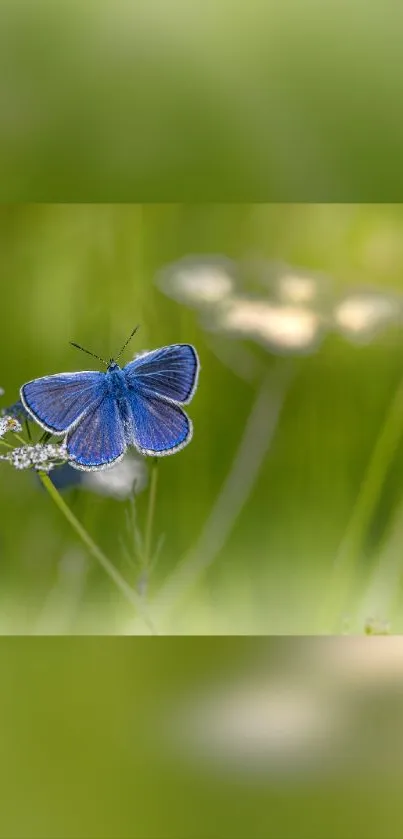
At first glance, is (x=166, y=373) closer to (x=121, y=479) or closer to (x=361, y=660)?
(x=121, y=479)

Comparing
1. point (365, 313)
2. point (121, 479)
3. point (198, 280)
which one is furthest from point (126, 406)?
point (365, 313)

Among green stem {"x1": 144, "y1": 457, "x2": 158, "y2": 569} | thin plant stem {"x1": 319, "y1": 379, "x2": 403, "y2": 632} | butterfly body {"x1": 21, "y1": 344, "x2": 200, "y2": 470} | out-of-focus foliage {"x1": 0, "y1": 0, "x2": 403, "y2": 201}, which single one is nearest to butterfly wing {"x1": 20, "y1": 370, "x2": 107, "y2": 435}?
butterfly body {"x1": 21, "y1": 344, "x2": 200, "y2": 470}

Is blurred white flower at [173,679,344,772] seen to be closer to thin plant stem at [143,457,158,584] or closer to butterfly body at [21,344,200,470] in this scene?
thin plant stem at [143,457,158,584]

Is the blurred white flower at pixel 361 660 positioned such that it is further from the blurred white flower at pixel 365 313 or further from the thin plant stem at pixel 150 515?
the blurred white flower at pixel 365 313

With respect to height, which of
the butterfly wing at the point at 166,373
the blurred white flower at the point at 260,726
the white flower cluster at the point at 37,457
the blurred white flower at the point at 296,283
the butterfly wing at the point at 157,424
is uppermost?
the blurred white flower at the point at 296,283

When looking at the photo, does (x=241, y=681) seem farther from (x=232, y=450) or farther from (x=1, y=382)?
(x=1, y=382)

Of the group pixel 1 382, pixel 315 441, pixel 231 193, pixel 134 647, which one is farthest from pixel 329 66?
pixel 134 647

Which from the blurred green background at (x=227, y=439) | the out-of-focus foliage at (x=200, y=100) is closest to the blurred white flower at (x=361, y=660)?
the blurred green background at (x=227, y=439)
